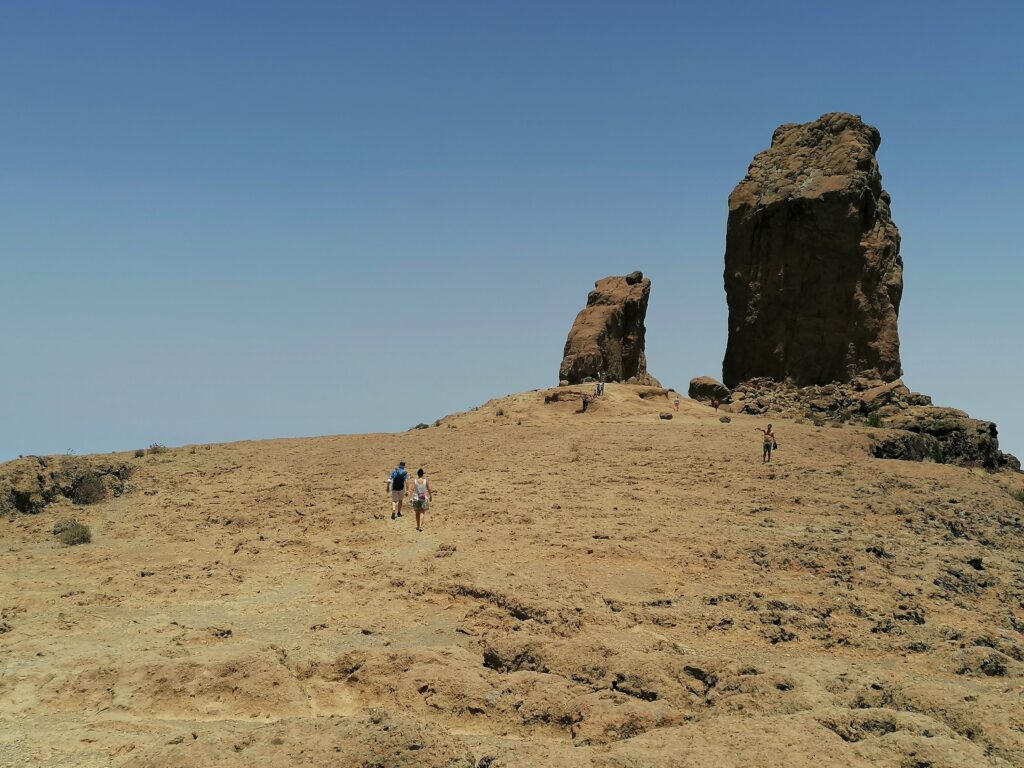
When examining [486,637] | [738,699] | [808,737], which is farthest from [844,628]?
[486,637]

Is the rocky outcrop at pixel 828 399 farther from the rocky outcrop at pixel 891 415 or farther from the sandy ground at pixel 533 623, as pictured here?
the sandy ground at pixel 533 623

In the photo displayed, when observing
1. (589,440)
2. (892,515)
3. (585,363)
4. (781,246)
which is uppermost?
(781,246)

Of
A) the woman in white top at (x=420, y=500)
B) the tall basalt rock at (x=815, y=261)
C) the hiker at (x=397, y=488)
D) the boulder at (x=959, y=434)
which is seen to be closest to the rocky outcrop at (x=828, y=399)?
the tall basalt rock at (x=815, y=261)

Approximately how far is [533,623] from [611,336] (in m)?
28.9

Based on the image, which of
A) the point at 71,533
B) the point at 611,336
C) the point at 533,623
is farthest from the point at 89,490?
the point at 611,336

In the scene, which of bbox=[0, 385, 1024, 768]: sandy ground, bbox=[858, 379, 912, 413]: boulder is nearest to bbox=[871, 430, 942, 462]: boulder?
bbox=[0, 385, 1024, 768]: sandy ground

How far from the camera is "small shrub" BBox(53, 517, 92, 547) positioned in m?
15.5

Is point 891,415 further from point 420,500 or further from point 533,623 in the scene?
point 533,623

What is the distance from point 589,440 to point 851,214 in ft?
61.7

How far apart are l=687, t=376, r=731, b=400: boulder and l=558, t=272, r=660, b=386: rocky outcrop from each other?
217cm

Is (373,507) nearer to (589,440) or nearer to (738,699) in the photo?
(589,440)

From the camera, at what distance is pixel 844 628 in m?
10.1

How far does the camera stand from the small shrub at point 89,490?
18875 mm

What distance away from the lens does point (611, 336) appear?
38.2m
